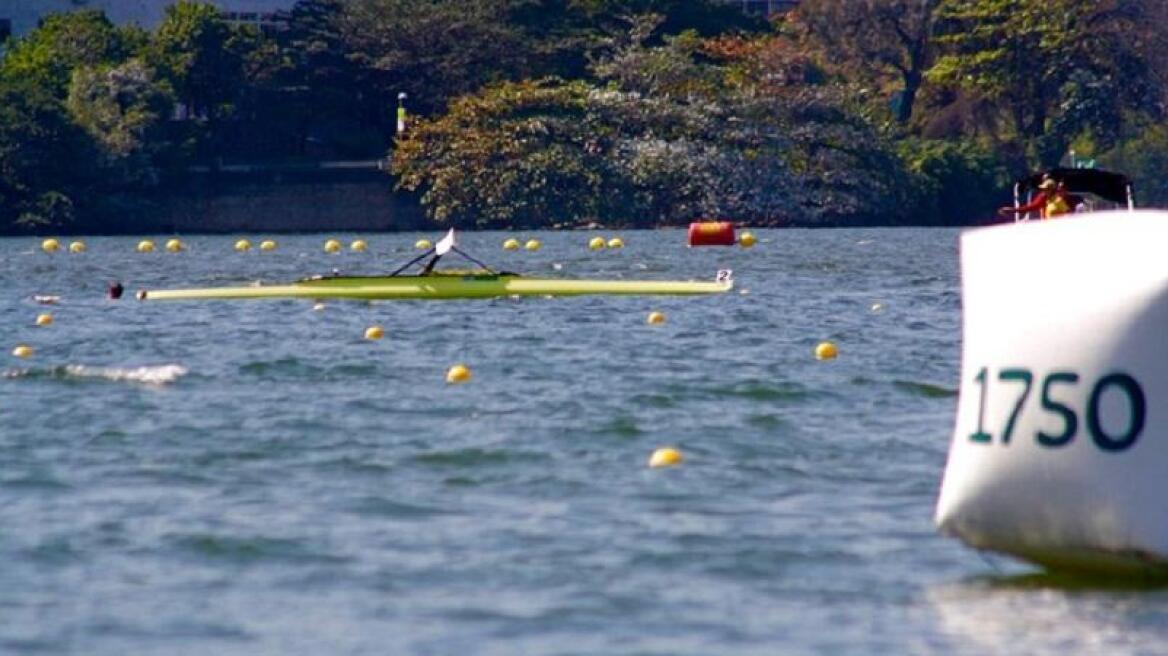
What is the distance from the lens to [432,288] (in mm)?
35094

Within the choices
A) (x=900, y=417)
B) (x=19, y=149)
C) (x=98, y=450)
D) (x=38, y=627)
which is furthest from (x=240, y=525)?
(x=19, y=149)

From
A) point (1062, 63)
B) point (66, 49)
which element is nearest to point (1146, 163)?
point (1062, 63)

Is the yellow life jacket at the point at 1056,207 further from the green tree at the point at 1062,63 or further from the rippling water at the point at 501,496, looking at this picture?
the green tree at the point at 1062,63

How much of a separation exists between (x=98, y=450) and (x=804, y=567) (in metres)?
7.42

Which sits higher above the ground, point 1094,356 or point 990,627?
point 1094,356

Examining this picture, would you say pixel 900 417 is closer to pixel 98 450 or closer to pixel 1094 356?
pixel 98 450

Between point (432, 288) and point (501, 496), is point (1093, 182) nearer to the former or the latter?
point (501, 496)

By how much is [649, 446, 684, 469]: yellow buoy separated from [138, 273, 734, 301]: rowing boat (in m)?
15.9

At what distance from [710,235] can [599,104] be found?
18.8m

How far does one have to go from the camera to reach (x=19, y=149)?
72.1 m

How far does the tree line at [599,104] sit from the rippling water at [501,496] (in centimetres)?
4169

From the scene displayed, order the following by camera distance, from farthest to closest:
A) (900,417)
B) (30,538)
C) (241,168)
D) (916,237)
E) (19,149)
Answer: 1. (241,168)
2. (19,149)
3. (916,237)
4. (900,417)
5. (30,538)

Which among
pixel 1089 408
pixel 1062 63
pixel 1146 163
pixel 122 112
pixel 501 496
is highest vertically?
pixel 1062 63

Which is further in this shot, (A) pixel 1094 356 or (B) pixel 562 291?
(B) pixel 562 291
